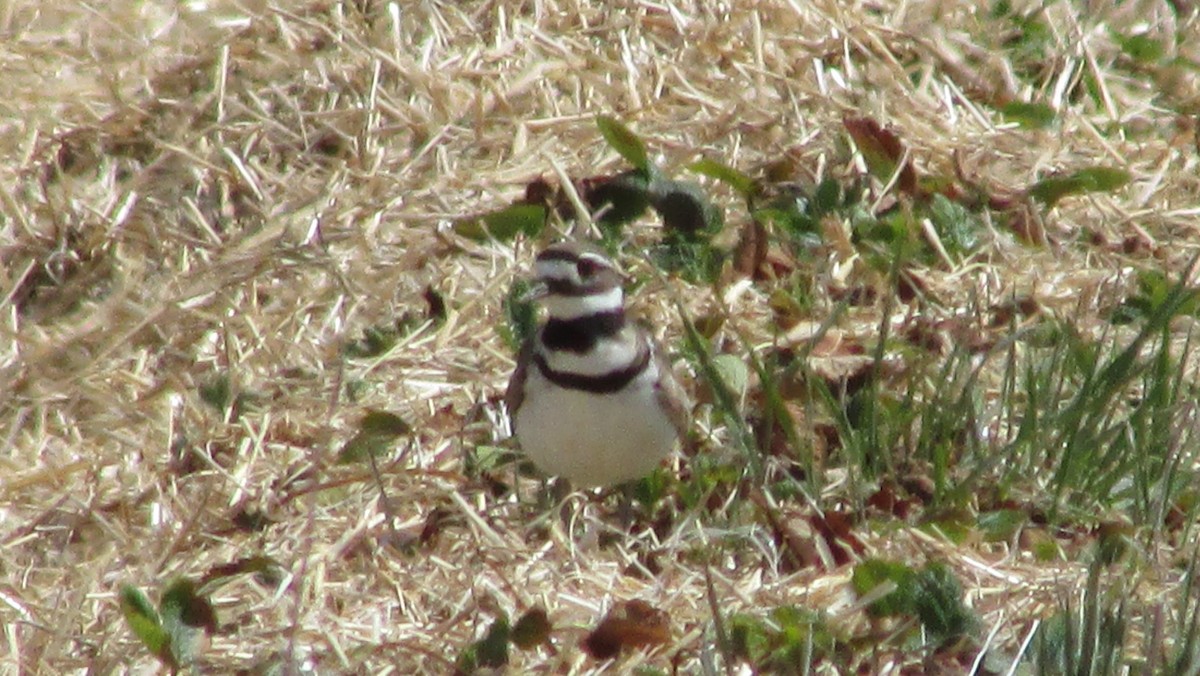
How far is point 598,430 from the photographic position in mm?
5594

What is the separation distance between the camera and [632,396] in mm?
5625

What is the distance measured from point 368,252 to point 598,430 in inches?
62.8

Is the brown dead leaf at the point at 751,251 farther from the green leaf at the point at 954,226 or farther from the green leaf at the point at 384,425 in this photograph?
the green leaf at the point at 384,425

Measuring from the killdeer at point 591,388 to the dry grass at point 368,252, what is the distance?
246 mm

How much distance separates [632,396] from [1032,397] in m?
1.09

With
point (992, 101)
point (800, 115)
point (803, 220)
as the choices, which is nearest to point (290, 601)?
point (803, 220)

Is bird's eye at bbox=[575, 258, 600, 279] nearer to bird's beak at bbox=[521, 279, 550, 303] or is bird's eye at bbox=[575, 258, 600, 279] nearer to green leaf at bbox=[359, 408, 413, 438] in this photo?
bird's beak at bbox=[521, 279, 550, 303]

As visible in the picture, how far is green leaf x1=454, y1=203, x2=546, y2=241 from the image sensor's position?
6688 millimetres

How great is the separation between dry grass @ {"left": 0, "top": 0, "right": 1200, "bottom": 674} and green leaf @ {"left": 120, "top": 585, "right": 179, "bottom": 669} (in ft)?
0.75

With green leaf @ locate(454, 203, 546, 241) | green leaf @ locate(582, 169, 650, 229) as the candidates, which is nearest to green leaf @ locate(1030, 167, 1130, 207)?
green leaf @ locate(582, 169, 650, 229)

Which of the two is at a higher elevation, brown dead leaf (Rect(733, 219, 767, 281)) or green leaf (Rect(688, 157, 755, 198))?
green leaf (Rect(688, 157, 755, 198))

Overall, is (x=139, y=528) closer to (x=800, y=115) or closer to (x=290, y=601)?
(x=290, y=601)

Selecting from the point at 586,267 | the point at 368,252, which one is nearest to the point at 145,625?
the point at 586,267

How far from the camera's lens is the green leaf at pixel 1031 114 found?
7426 mm
